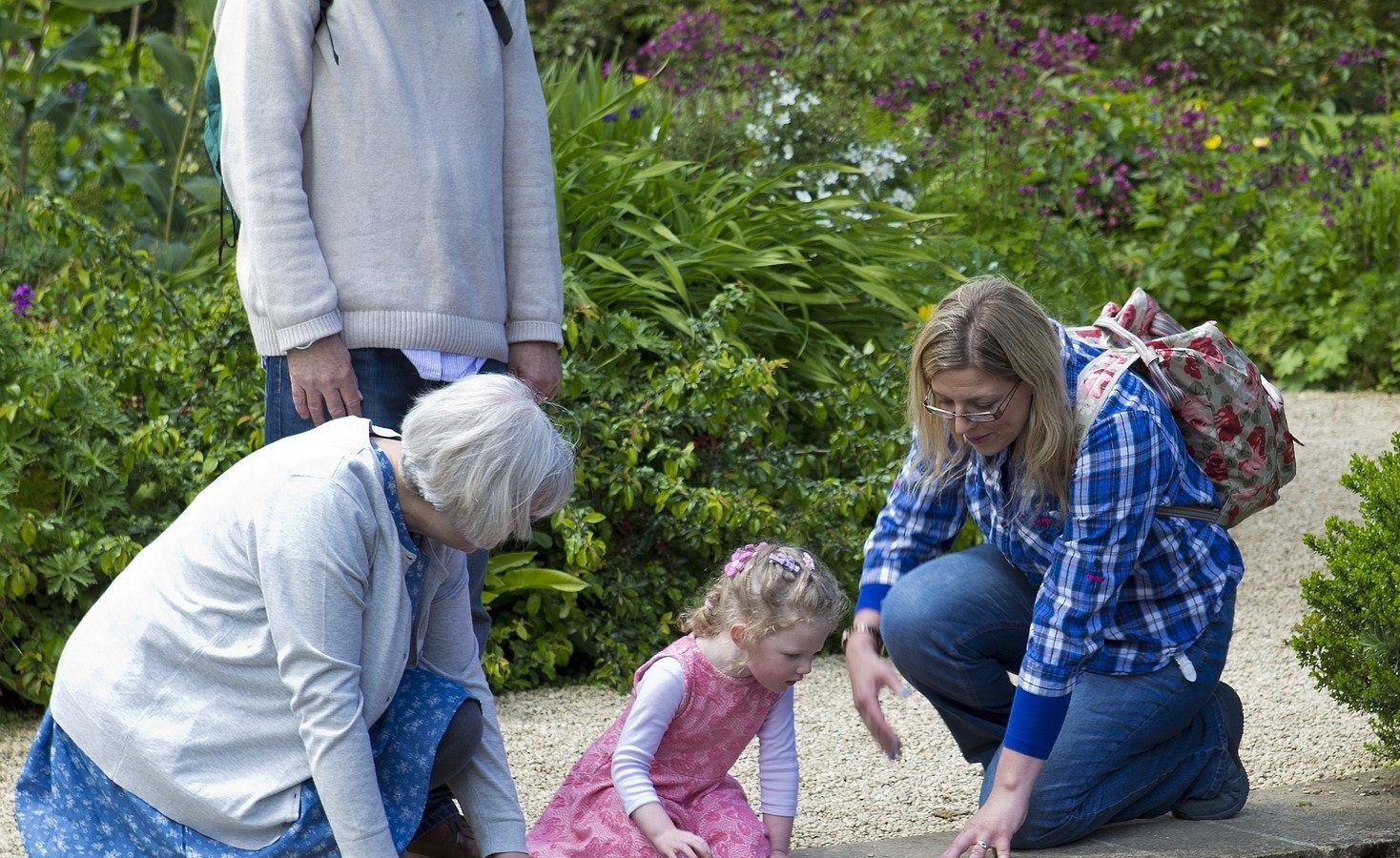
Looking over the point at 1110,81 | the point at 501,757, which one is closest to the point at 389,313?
the point at 501,757

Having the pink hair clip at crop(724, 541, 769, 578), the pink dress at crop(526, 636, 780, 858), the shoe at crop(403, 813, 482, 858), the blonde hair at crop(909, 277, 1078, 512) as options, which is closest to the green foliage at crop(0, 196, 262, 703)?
the shoe at crop(403, 813, 482, 858)

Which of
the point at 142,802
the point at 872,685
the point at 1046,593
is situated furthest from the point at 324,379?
the point at 1046,593

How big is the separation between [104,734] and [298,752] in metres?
0.27

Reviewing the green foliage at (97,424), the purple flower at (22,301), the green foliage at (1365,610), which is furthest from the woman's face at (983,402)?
the purple flower at (22,301)

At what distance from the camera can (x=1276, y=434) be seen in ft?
8.26

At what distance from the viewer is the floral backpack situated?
245cm

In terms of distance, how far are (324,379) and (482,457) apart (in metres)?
0.53

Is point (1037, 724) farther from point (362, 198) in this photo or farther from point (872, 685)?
point (362, 198)

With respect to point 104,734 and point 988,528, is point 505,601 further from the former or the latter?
point 104,734

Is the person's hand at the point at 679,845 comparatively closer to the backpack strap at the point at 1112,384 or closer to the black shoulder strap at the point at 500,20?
the backpack strap at the point at 1112,384

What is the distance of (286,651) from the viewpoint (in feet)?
6.32

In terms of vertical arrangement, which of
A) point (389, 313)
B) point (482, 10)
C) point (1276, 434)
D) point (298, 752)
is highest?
point (482, 10)

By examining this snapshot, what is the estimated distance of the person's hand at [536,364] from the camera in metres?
2.63

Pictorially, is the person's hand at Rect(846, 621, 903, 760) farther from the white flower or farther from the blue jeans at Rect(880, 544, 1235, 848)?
the white flower
